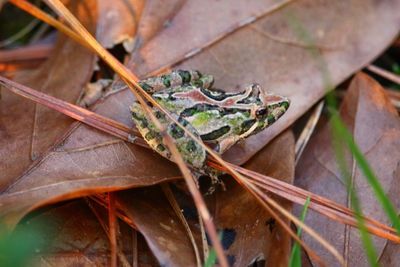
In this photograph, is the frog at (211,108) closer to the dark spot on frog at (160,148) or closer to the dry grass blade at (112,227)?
the dark spot on frog at (160,148)

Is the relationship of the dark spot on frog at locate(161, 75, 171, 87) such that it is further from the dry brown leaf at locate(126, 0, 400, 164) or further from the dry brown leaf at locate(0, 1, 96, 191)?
the dry brown leaf at locate(0, 1, 96, 191)

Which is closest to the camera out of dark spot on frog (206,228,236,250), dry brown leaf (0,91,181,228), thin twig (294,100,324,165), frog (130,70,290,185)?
dry brown leaf (0,91,181,228)

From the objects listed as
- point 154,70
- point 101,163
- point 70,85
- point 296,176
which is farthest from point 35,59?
point 296,176

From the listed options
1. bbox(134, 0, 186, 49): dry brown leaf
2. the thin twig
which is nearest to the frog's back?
the thin twig

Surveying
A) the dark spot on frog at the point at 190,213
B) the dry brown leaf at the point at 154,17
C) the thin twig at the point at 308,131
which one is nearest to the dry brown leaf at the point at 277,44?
the dry brown leaf at the point at 154,17

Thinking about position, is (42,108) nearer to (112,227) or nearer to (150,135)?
(150,135)

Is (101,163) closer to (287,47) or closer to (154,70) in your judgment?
(154,70)

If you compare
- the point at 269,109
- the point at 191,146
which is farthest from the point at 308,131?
the point at 191,146
